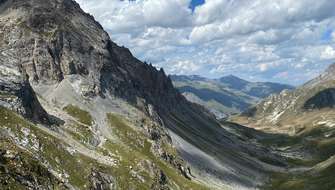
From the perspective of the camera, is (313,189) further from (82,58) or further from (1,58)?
(1,58)

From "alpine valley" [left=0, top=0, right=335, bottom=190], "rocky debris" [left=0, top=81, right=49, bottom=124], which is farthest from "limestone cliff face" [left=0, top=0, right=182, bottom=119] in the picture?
"rocky debris" [left=0, top=81, right=49, bottom=124]

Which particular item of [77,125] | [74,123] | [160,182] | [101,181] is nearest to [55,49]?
[74,123]

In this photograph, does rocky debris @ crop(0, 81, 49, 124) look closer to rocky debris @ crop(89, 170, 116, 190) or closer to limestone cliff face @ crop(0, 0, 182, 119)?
rocky debris @ crop(89, 170, 116, 190)

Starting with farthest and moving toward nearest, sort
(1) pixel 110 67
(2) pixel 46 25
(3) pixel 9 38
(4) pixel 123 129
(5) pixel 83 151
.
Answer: (1) pixel 110 67
(2) pixel 46 25
(3) pixel 9 38
(4) pixel 123 129
(5) pixel 83 151

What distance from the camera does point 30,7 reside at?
18312 cm

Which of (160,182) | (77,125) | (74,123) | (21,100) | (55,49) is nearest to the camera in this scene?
(21,100)

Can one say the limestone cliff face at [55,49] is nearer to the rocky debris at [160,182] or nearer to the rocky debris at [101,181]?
the rocky debris at [160,182]

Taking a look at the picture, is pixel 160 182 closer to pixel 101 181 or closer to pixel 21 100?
pixel 101 181

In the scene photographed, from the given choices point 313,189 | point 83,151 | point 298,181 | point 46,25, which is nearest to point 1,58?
point 83,151

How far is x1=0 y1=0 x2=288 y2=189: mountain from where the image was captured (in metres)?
95.8

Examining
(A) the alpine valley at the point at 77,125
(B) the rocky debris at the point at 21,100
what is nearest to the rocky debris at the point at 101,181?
(A) the alpine valley at the point at 77,125

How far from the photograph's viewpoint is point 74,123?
141500 mm

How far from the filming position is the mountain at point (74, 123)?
9575 cm

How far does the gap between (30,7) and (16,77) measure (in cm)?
6983
